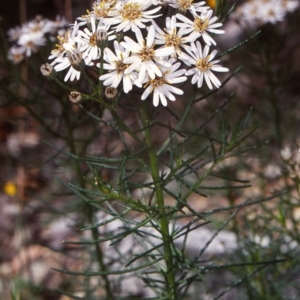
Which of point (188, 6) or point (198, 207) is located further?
point (198, 207)

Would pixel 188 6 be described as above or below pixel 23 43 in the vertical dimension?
below

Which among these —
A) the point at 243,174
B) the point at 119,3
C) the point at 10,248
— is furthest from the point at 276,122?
the point at 10,248

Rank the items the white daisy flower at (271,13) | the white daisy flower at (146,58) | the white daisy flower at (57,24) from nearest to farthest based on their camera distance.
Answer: the white daisy flower at (146,58), the white daisy flower at (57,24), the white daisy flower at (271,13)

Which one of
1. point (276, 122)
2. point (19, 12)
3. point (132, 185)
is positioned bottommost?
point (132, 185)

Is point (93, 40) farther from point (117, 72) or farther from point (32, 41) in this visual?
point (32, 41)

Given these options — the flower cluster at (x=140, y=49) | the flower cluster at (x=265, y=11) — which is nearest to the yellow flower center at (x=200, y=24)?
the flower cluster at (x=140, y=49)

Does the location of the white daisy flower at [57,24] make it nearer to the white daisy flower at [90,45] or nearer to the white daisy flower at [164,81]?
the white daisy flower at [90,45]

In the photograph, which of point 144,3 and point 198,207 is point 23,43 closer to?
point 144,3
